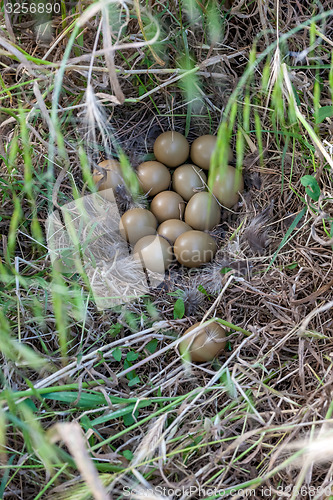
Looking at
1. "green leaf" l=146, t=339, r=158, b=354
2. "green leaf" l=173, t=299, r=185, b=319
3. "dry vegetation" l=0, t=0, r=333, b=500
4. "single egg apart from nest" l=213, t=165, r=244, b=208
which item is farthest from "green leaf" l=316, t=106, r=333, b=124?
"green leaf" l=146, t=339, r=158, b=354

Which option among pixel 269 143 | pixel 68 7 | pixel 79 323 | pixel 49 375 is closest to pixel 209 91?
pixel 269 143

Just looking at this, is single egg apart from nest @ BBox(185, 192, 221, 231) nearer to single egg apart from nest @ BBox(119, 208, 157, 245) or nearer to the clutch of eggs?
the clutch of eggs

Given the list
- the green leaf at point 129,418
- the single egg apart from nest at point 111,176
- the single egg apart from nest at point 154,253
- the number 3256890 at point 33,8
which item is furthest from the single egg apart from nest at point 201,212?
the number 3256890 at point 33,8

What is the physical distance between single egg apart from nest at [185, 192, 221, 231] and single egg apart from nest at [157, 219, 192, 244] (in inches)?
1.2

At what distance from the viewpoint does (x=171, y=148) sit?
5.40ft

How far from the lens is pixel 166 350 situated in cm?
128

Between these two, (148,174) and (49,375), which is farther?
(148,174)

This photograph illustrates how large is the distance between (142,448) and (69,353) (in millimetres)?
432

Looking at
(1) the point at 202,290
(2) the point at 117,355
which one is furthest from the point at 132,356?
(1) the point at 202,290

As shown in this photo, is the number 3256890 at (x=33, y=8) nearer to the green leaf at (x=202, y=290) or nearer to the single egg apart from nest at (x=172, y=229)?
the single egg apart from nest at (x=172, y=229)

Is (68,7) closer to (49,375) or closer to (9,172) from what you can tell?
(9,172)

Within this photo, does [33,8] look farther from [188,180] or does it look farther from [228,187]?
[228,187]

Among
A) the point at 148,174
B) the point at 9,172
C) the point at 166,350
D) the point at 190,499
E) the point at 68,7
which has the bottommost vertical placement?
the point at 190,499

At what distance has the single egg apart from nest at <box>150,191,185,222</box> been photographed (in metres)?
1.63
